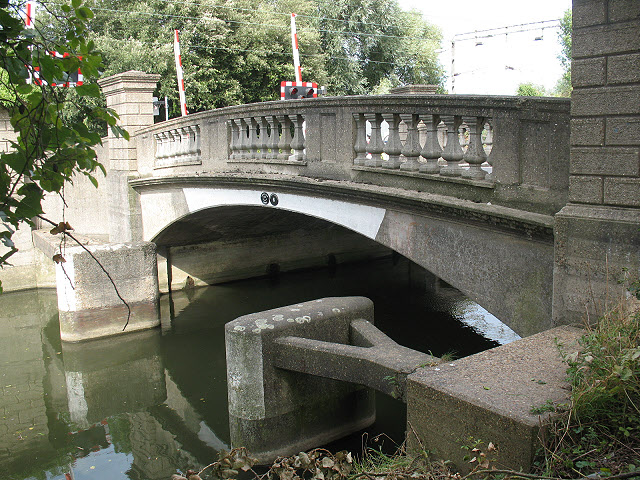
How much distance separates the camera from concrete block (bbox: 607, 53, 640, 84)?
430 centimetres

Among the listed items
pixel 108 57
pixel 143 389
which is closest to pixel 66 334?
pixel 143 389

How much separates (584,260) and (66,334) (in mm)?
8714

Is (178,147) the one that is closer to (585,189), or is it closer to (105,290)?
(105,290)

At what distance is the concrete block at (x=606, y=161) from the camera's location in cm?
438

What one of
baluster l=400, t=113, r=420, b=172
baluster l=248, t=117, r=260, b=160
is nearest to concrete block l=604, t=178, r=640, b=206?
baluster l=400, t=113, r=420, b=172

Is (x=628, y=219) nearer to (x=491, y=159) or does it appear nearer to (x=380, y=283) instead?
(x=491, y=159)

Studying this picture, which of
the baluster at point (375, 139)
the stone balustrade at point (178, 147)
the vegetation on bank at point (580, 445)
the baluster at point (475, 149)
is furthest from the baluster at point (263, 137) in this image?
the vegetation on bank at point (580, 445)

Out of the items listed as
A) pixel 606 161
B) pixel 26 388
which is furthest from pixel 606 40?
pixel 26 388

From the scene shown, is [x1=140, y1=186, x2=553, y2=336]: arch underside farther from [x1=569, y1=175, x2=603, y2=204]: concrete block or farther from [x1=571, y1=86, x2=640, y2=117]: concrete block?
[x1=571, y1=86, x2=640, y2=117]: concrete block

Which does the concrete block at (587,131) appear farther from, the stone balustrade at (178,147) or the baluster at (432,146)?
the stone balustrade at (178,147)

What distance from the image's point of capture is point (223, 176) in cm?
941

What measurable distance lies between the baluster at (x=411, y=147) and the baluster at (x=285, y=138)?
220cm

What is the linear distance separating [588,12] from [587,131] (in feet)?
2.45

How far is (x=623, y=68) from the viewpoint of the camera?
4.36 meters
